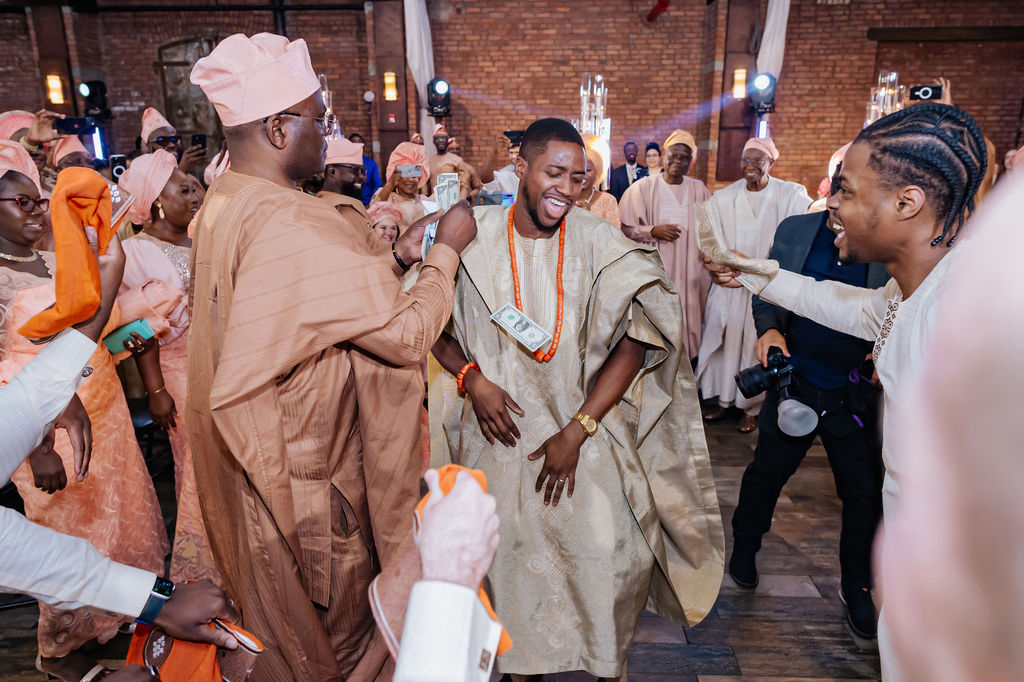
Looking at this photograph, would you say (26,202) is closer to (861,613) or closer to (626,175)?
(861,613)

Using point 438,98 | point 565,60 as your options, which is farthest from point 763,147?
point 438,98

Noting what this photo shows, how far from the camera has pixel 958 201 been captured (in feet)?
4.77

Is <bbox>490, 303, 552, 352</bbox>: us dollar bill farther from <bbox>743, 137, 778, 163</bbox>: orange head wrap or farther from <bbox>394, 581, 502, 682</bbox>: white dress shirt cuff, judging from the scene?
<bbox>743, 137, 778, 163</bbox>: orange head wrap

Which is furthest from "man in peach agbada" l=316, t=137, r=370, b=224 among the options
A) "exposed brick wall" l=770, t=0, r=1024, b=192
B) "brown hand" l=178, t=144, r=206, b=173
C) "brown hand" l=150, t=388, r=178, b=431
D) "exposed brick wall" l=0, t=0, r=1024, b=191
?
"exposed brick wall" l=770, t=0, r=1024, b=192

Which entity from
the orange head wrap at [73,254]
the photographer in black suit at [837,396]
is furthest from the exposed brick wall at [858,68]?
the orange head wrap at [73,254]

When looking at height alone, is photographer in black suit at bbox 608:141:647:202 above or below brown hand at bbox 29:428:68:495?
above

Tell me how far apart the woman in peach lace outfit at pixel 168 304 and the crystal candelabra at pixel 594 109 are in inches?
203

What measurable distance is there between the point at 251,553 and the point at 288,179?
92cm

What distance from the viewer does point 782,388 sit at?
7.81ft

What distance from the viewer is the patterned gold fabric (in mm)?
1860

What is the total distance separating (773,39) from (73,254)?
9624 millimetres

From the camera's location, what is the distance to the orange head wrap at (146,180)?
2.97m

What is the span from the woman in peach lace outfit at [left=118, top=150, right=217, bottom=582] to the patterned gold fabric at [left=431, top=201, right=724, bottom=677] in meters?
1.25

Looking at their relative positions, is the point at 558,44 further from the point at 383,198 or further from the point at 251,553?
the point at 251,553
